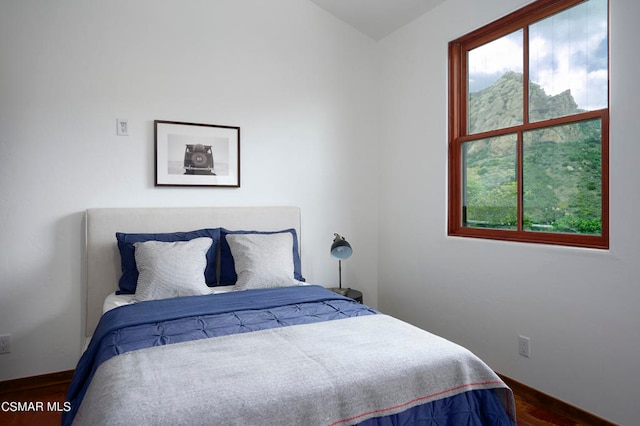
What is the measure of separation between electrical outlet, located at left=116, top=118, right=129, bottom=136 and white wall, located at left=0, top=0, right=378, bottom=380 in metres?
0.04

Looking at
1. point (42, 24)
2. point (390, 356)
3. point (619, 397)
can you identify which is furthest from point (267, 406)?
point (42, 24)

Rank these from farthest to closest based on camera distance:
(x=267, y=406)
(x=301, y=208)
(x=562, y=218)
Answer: (x=301, y=208)
(x=562, y=218)
(x=267, y=406)

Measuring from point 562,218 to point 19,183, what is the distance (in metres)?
3.36

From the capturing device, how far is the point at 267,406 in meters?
1.26

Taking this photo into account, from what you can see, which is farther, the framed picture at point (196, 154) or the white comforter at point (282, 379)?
the framed picture at point (196, 154)

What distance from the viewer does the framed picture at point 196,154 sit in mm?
3006

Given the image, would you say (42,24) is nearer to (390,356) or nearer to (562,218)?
(390,356)

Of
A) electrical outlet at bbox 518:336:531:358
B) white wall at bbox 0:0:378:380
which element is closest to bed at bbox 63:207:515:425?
white wall at bbox 0:0:378:380

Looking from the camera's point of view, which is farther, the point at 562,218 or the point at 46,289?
the point at 46,289

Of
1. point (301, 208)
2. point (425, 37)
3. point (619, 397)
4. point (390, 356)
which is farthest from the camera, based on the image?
point (301, 208)

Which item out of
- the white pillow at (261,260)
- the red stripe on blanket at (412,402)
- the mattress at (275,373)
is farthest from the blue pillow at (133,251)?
→ the red stripe on blanket at (412,402)

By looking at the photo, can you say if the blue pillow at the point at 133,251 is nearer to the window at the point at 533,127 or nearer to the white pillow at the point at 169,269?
the white pillow at the point at 169,269

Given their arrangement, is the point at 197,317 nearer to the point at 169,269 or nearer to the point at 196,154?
the point at 169,269

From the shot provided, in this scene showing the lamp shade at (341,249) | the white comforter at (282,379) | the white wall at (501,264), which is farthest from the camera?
the lamp shade at (341,249)
